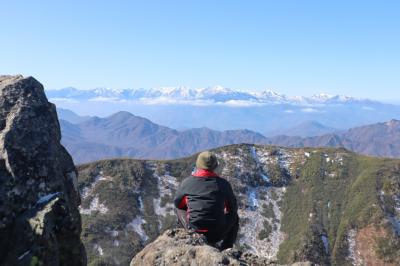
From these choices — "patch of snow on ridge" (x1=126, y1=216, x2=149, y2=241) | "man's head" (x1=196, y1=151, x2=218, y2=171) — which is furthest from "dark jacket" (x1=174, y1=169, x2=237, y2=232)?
"patch of snow on ridge" (x1=126, y1=216, x2=149, y2=241)

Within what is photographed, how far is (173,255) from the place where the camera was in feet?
37.8

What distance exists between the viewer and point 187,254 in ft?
37.2

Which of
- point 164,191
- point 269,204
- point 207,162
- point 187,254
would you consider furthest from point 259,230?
point 187,254

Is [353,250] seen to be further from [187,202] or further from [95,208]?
[187,202]

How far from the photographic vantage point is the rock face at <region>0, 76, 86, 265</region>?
40.5 ft

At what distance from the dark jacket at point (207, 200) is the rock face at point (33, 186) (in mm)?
3805

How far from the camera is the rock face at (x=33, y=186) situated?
1234cm

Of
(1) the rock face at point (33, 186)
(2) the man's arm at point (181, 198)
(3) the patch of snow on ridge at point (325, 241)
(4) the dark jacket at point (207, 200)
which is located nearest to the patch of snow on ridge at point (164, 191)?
(3) the patch of snow on ridge at point (325, 241)

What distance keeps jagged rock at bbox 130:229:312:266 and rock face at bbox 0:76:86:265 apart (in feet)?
8.77

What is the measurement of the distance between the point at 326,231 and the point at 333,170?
41500 millimetres

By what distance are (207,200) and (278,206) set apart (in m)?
165

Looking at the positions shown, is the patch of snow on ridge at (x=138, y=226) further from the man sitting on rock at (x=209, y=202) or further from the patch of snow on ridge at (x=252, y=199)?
the man sitting on rock at (x=209, y=202)

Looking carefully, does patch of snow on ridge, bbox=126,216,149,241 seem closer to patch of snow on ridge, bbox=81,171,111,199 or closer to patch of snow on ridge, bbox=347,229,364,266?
patch of snow on ridge, bbox=81,171,111,199

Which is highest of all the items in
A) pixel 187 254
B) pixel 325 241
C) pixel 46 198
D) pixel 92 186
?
pixel 46 198
